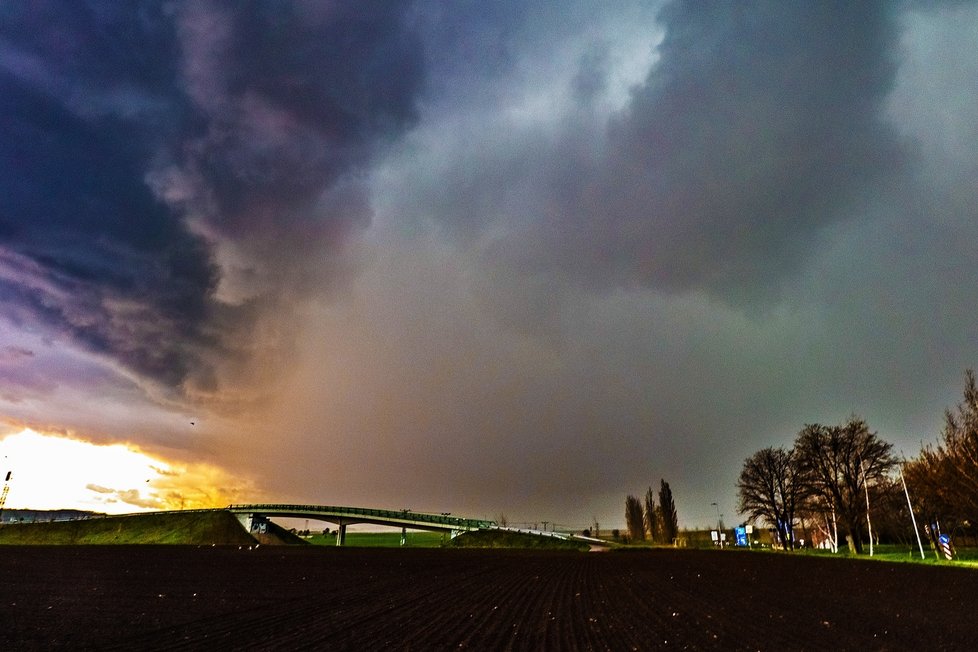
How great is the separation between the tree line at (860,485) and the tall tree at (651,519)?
A: 1494 inches

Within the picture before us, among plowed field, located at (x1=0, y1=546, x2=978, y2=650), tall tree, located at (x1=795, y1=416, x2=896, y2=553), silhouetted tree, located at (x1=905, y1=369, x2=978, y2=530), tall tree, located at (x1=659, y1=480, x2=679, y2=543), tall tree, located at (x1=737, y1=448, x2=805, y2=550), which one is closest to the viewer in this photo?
plowed field, located at (x1=0, y1=546, x2=978, y2=650)

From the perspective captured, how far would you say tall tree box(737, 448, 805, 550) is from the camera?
288 ft

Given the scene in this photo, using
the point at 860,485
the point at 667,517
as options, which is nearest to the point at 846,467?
the point at 860,485

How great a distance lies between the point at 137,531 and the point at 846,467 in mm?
123154

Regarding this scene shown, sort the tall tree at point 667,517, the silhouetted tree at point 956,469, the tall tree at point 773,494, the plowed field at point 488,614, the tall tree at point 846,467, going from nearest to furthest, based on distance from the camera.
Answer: the plowed field at point 488,614 < the silhouetted tree at point 956,469 < the tall tree at point 846,467 < the tall tree at point 773,494 < the tall tree at point 667,517

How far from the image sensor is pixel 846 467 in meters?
71.2

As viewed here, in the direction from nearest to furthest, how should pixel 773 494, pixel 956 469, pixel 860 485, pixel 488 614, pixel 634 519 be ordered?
1. pixel 488 614
2. pixel 956 469
3. pixel 860 485
4. pixel 773 494
5. pixel 634 519

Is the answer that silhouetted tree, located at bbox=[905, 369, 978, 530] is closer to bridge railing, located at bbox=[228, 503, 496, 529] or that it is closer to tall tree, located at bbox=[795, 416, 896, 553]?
tall tree, located at bbox=[795, 416, 896, 553]

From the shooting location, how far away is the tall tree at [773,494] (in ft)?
288

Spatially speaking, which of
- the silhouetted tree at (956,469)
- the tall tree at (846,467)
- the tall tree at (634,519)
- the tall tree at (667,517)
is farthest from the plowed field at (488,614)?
the tall tree at (634,519)

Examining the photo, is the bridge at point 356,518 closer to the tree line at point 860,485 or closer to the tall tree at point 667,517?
Result: the tall tree at point 667,517

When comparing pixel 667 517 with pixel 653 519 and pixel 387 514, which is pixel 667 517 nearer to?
pixel 653 519

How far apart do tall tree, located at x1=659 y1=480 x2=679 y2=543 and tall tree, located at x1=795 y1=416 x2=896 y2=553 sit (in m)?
59.4

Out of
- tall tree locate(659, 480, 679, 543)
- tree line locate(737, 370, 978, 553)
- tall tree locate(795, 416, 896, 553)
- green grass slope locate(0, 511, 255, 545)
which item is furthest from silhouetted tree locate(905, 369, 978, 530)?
green grass slope locate(0, 511, 255, 545)
